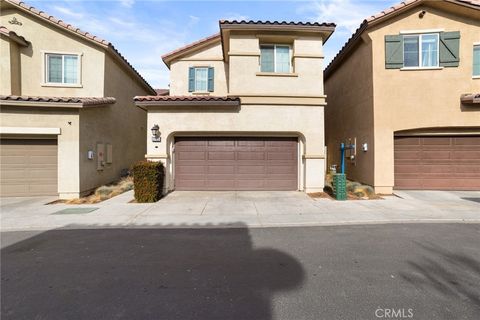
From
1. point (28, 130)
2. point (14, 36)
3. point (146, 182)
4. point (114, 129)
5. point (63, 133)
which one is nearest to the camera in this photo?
point (146, 182)

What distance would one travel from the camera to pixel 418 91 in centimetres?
988

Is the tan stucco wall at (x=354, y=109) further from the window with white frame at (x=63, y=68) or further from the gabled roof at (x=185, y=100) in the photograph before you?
the window with white frame at (x=63, y=68)

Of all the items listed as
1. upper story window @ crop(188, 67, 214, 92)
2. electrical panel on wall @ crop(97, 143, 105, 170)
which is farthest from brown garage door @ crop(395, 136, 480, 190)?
electrical panel on wall @ crop(97, 143, 105, 170)

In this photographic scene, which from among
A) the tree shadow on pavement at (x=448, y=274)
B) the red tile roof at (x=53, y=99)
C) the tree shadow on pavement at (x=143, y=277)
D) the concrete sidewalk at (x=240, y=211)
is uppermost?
the red tile roof at (x=53, y=99)

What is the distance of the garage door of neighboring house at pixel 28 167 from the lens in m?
9.52

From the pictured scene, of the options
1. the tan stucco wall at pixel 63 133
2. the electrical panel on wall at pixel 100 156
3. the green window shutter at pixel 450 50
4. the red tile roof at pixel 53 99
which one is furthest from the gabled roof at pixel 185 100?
the green window shutter at pixel 450 50

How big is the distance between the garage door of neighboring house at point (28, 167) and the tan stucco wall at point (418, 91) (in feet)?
42.9

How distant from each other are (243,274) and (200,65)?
12.4 metres

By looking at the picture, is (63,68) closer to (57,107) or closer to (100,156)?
(57,107)

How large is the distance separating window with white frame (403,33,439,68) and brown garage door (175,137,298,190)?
5.66m

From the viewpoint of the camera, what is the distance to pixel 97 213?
7.26 meters

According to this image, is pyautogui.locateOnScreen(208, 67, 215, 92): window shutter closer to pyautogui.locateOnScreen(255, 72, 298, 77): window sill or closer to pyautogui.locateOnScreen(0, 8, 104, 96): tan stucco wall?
pyautogui.locateOnScreen(255, 72, 298, 77): window sill

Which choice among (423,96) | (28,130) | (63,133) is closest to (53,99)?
(63,133)

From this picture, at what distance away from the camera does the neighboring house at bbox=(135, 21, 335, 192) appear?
9922 mm
